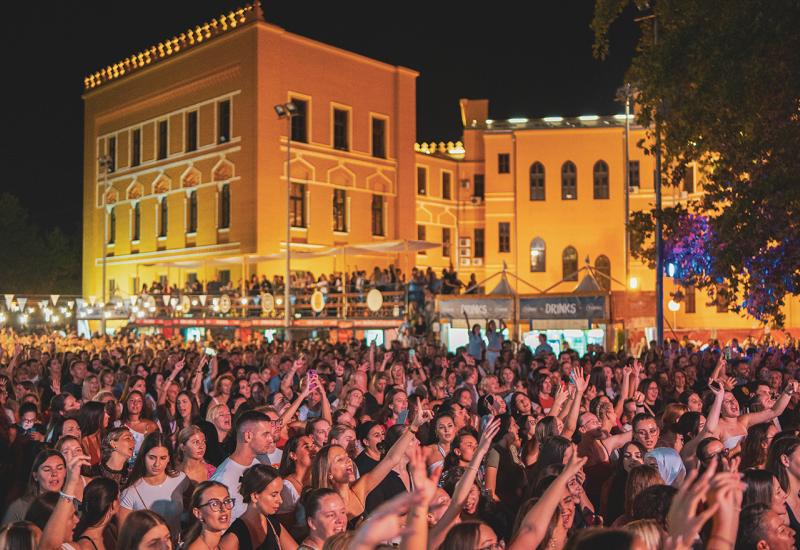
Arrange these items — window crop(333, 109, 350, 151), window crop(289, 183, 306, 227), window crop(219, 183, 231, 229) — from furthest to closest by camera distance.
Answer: window crop(333, 109, 350, 151)
window crop(219, 183, 231, 229)
window crop(289, 183, 306, 227)

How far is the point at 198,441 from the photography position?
7.15 meters

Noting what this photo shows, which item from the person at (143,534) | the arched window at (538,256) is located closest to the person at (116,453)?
the person at (143,534)

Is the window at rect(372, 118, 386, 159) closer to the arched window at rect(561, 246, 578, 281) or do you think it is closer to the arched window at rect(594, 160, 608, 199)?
the arched window at rect(561, 246, 578, 281)

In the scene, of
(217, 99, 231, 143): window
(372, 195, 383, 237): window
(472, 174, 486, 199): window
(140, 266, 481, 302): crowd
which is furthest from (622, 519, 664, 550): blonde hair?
(472, 174, 486, 199): window

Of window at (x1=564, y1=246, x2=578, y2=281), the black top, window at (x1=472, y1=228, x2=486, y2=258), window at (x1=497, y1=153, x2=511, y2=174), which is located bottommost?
the black top

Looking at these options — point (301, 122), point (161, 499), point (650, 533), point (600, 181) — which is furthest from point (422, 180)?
point (650, 533)

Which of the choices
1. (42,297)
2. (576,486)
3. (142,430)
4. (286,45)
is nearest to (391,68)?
(286,45)

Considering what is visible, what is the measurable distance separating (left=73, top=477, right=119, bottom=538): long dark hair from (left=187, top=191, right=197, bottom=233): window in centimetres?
3789

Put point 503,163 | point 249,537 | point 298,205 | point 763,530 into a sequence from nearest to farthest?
point 763,530 < point 249,537 < point 298,205 < point 503,163

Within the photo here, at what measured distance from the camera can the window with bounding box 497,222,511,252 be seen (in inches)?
1946

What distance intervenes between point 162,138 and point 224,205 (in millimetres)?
6796

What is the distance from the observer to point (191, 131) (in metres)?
43.2

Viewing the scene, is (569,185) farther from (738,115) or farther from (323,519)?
(323,519)

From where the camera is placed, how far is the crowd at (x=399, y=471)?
437cm
